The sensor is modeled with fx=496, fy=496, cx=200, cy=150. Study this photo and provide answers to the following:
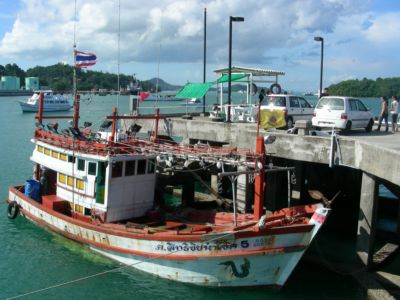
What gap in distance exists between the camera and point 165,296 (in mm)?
14500

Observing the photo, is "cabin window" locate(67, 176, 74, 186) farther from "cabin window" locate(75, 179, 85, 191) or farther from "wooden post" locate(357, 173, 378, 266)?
"wooden post" locate(357, 173, 378, 266)

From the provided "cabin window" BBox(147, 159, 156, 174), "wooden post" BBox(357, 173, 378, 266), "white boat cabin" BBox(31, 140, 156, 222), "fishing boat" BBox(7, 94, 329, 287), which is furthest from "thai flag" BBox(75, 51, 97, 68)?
"wooden post" BBox(357, 173, 378, 266)

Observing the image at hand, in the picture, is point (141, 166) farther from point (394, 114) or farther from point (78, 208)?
point (394, 114)

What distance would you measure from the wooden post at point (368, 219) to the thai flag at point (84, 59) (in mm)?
11509

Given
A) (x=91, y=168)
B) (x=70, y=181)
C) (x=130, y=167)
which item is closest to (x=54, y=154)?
(x=70, y=181)

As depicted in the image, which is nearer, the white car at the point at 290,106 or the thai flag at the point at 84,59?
the thai flag at the point at 84,59

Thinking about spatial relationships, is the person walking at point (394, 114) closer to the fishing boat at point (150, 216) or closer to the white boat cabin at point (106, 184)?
the fishing boat at point (150, 216)

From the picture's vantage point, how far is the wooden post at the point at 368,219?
570 inches

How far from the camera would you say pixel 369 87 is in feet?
495

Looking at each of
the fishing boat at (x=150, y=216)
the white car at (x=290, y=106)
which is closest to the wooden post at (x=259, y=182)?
the fishing boat at (x=150, y=216)

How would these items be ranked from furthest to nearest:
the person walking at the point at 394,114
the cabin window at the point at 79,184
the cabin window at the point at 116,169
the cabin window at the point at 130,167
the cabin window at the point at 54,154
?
the person walking at the point at 394,114 < the cabin window at the point at 54,154 < the cabin window at the point at 79,184 < the cabin window at the point at 130,167 < the cabin window at the point at 116,169

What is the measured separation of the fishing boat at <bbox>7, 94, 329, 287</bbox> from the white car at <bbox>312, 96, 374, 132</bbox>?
5.96 metres

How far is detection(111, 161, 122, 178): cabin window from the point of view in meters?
16.7

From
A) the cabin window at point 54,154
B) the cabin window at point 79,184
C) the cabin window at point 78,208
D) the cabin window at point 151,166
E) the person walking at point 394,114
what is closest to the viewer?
the cabin window at point 151,166
